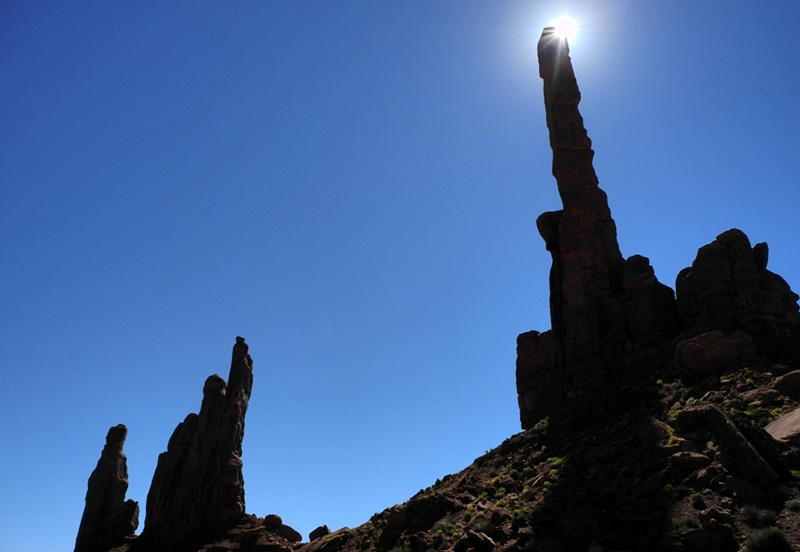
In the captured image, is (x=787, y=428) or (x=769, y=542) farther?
(x=787, y=428)

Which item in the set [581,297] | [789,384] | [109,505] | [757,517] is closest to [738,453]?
[757,517]

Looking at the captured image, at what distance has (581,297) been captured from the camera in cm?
5016

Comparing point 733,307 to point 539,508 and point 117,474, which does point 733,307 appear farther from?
point 117,474

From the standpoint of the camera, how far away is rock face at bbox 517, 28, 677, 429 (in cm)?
4650

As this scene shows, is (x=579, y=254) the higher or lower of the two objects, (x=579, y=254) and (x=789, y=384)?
the higher

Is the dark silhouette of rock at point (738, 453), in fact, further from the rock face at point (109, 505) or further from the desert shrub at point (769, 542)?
the rock face at point (109, 505)

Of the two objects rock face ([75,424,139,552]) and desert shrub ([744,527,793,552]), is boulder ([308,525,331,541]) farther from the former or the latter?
desert shrub ([744,527,793,552])

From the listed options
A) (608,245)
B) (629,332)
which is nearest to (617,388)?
(629,332)

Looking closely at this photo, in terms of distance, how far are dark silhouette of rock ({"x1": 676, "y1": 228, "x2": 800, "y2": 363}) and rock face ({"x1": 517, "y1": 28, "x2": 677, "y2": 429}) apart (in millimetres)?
3291

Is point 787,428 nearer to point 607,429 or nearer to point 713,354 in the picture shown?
point 713,354

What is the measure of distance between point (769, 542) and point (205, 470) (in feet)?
182

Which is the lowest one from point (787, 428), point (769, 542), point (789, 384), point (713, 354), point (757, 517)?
point (769, 542)

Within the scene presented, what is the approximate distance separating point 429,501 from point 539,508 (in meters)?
10.6


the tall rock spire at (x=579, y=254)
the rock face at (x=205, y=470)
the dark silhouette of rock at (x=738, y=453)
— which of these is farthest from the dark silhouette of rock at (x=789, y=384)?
the rock face at (x=205, y=470)
